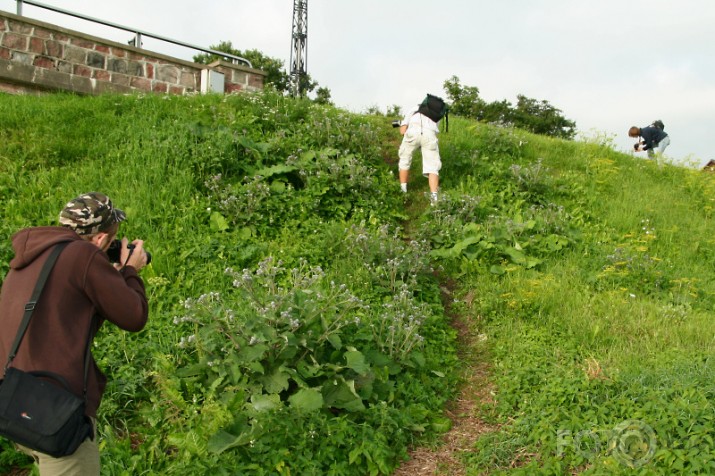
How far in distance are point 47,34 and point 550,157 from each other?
9.99 meters

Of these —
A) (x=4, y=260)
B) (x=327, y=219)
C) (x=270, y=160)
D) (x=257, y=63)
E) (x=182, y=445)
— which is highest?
(x=257, y=63)

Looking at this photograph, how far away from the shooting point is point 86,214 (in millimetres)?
2814

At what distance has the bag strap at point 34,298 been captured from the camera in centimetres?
250

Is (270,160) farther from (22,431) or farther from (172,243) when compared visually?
(22,431)

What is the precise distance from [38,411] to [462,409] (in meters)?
3.50

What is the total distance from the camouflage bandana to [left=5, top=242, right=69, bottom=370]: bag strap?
23 cm

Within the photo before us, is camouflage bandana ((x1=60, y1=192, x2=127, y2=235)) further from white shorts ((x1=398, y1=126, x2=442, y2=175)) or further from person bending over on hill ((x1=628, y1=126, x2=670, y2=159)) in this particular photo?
person bending over on hill ((x1=628, y1=126, x2=670, y2=159))

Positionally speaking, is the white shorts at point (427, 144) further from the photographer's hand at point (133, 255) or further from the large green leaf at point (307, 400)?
the photographer's hand at point (133, 255)

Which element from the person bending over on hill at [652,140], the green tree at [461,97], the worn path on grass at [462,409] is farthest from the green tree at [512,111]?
the worn path on grass at [462,409]

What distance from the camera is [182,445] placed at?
12.2 feet

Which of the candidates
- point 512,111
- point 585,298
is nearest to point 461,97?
point 512,111

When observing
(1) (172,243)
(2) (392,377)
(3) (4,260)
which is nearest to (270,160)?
(1) (172,243)

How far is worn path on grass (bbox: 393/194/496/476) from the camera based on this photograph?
167 inches

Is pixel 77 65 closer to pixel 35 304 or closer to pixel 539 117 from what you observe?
pixel 35 304
